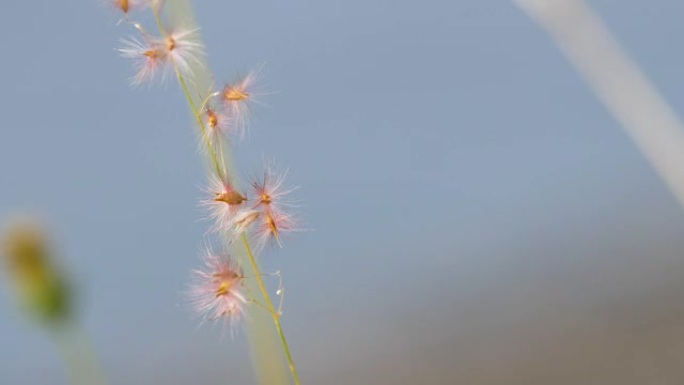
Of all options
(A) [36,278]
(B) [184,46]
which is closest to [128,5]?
(B) [184,46]

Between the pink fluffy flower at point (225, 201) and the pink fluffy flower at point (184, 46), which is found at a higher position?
the pink fluffy flower at point (184, 46)

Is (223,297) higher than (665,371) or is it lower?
lower

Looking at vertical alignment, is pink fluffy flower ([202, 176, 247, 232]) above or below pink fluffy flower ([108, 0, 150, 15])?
below

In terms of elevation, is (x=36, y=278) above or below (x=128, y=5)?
below

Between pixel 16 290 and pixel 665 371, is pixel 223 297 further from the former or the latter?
pixel 665 371

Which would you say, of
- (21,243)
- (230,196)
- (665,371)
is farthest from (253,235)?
(665,371)

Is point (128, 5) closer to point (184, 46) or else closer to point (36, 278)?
point (184, 46)

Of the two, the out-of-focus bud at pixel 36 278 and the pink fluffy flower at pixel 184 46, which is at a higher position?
the pink fluffy flower at pixel 184 46

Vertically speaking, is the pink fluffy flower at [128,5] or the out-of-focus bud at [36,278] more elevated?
the pink fluffy flower at [128,5]
